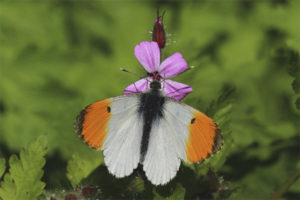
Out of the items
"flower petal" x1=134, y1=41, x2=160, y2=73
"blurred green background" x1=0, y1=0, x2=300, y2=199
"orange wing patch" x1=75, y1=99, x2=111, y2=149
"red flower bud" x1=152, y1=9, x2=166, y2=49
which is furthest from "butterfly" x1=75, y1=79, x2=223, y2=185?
"blurred green background" x1=0, y1=0, x2=300, y2=199

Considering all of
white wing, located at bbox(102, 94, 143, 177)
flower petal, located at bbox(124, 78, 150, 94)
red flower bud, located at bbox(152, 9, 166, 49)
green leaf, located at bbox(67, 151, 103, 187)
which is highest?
red flower bud, located at bbox(152, 9, 166, 49)

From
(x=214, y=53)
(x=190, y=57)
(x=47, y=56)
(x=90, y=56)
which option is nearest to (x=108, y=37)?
(x=90, y=56)

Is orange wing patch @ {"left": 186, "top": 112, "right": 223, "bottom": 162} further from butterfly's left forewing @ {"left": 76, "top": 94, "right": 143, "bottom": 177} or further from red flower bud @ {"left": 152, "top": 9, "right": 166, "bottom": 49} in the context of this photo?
red flower bud @ {"left": 152, "top": 9, "right": 166, "bottom": 49}

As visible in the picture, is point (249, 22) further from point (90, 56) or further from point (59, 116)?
point (59, 116)

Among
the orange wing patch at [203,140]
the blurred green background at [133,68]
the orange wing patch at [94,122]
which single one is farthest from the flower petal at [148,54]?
the blurred green background at [133,68]

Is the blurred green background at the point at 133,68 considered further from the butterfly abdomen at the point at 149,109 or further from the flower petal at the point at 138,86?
the butterfly abdomen at the point at 149,109
